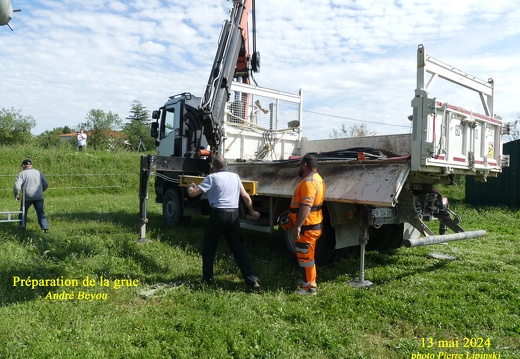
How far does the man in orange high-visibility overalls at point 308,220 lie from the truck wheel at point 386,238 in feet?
6.34

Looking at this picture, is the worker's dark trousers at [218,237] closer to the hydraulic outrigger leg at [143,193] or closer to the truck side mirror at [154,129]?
the hydraulic outrigger leg at [143,193]

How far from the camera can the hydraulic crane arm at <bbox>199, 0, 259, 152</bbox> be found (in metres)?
7.55

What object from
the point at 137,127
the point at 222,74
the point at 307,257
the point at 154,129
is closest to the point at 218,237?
the point at 307,257

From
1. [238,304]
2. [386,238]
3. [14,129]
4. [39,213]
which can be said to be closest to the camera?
Result: [238,304]

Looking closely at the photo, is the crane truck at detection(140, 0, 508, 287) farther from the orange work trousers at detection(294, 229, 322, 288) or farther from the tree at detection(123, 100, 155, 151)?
the tree at detection(123, 100, 155, 151)

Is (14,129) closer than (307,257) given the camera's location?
No

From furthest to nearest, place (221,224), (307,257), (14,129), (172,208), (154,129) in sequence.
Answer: (14,129), (154,129), (172,208), (221,224), (307,257)

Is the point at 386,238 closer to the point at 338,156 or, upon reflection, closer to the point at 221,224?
the point at 338,156

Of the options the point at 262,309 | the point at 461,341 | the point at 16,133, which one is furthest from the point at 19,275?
the point at 16,133

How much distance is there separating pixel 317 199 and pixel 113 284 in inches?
102

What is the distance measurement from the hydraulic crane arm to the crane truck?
0.02 metres

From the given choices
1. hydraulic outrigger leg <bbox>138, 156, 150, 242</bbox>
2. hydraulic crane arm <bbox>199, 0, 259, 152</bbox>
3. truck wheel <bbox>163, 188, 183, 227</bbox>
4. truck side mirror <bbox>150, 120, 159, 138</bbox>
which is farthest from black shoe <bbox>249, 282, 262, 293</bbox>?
truck side mirror <bbox>150, 120, 159, 138</bbox>

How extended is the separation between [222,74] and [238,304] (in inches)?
182

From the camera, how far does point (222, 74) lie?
7.84 metres
